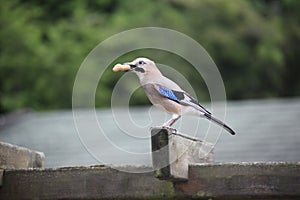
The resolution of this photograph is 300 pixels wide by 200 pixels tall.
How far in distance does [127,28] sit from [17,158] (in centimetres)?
1145

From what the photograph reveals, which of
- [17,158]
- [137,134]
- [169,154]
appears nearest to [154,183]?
[169,154]

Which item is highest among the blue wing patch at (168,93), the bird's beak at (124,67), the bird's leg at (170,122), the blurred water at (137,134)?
the blurred water at (137,134)

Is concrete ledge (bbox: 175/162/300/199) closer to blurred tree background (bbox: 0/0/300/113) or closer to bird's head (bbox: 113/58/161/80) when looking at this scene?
bird's head (bbox: 113/58/161/80)

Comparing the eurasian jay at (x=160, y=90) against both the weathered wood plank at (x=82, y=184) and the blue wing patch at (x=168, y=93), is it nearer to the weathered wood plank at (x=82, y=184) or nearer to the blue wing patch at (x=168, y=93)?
the blue wing patch at (x=168, y=93)

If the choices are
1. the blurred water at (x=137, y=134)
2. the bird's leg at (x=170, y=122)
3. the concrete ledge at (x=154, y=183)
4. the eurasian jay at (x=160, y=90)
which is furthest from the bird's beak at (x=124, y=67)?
the blurred water at (x=137, y=134)

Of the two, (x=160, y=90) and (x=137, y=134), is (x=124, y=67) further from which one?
(x=137, y=134)

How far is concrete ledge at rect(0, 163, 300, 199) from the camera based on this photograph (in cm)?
311

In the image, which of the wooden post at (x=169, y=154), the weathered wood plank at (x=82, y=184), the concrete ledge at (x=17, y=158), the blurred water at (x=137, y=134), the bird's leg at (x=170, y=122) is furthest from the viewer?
the blurred water at (x=137, y=134)

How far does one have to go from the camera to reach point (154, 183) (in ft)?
10.7

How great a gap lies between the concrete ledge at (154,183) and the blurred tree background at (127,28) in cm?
1077

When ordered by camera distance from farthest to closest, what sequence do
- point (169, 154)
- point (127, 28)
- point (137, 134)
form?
point (127, 28) → point (137, 134) → point (169, 154)

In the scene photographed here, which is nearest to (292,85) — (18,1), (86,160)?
(18,1)

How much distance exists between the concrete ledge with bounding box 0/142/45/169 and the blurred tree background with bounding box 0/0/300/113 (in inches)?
412

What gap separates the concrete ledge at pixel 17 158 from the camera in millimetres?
3508
